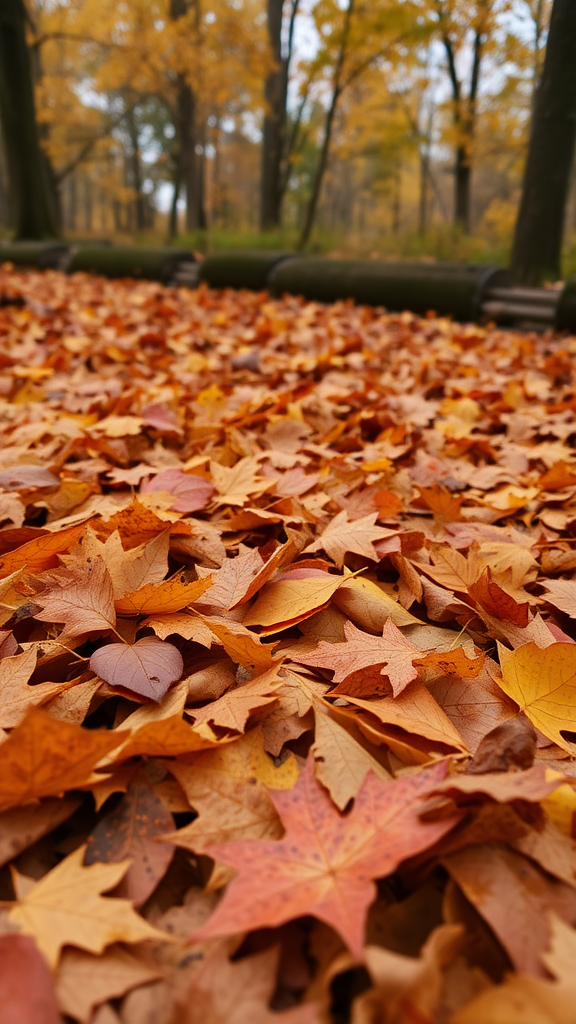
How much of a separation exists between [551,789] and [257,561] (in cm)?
63

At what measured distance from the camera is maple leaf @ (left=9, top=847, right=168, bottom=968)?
1.82 feet

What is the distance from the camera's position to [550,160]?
5758 millimetres

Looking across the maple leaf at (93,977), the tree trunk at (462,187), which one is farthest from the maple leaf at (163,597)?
the tree trunk at (462,187)

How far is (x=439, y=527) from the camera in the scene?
1428 millimetres

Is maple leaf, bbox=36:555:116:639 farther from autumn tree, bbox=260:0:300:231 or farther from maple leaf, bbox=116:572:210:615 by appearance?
autumn tree, bbox=260:0:300:231

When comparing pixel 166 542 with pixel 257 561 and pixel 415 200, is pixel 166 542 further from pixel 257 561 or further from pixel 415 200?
pixel 415 200

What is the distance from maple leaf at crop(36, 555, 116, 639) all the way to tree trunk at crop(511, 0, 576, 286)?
6.36 metres

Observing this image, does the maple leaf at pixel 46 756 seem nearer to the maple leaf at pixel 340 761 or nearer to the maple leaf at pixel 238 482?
the maple leaf at pixel 340 761

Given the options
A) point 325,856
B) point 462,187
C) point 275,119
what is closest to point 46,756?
point 325,856

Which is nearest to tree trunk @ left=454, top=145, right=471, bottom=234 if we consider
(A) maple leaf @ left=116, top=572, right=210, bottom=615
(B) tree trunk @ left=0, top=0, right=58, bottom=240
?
(B) tree trunk @ left=0, top=0, right=58, bottom=240

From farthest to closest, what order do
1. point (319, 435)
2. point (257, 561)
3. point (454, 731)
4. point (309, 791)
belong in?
point (319, 435) < point (257, 561) < point (454, 731) < point (309, 791)

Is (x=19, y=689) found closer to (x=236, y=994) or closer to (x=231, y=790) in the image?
(x=231, y=790)

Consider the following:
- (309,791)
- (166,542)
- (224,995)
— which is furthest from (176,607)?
(224,995)

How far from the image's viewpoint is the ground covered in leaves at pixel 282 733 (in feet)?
1.78
